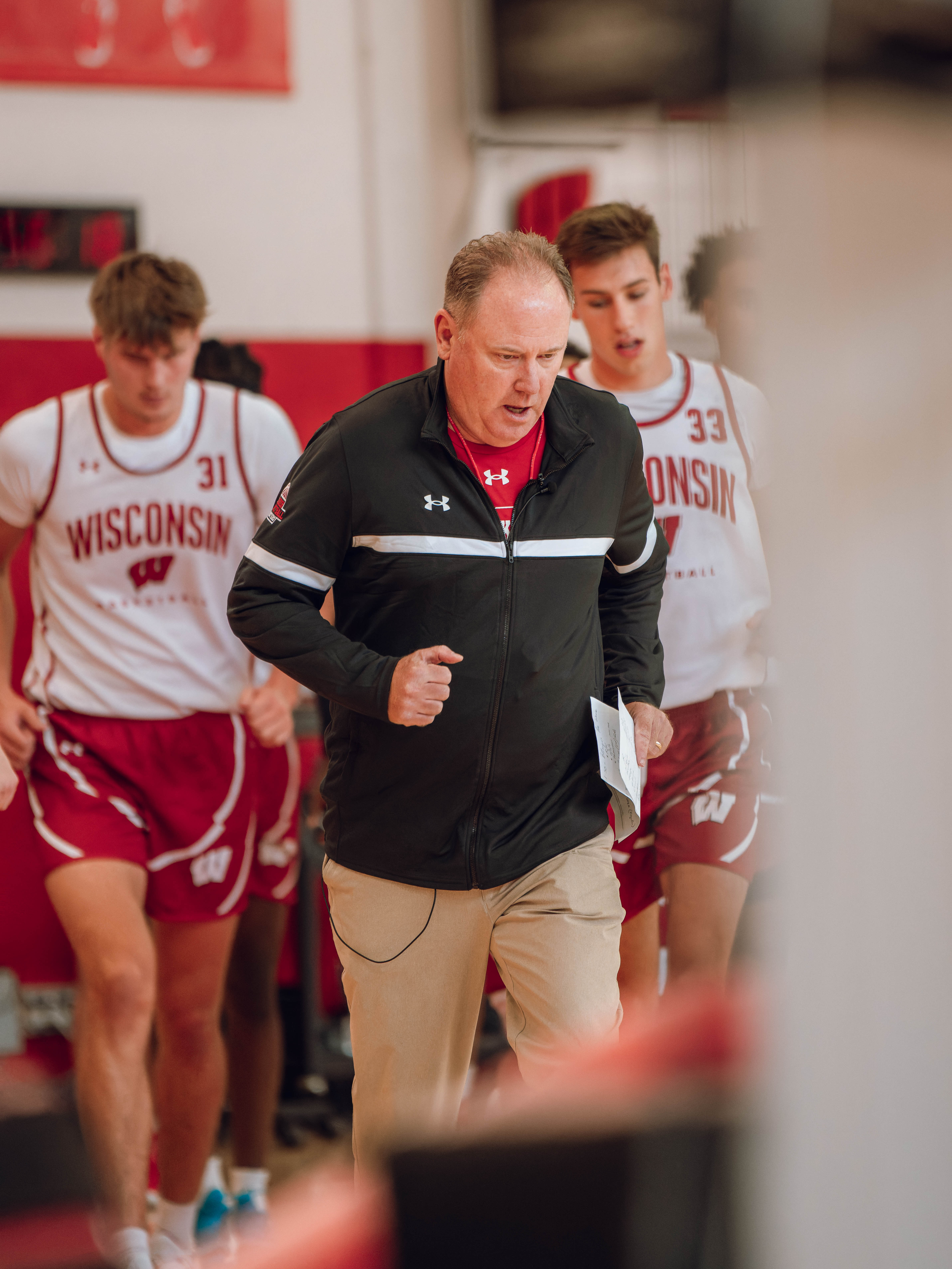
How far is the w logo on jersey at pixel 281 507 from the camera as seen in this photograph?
2197 millimetres

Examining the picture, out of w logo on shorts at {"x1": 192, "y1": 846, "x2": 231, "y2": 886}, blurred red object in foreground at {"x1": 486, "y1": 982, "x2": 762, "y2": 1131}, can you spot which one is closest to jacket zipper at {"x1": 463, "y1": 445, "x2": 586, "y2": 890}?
w logo on shorts at {"x1": 192, "y1": 846, "x2": 231, "y2": 886}

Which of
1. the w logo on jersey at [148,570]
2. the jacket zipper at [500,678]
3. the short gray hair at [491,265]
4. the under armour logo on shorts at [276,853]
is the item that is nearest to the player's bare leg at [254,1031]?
the under armour logo on shorts at [276,853]

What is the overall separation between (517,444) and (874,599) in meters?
1.77

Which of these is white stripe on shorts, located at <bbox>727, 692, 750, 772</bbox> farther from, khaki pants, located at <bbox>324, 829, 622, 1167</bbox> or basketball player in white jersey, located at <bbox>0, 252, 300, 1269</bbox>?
Result: basketball player in white jersey, located at <bbox>0, 252, 300, 1269</bbox>

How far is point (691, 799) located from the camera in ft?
9.21

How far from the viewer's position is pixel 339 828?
2266mm

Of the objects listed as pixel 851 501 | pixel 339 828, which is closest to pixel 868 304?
pixel 851 501

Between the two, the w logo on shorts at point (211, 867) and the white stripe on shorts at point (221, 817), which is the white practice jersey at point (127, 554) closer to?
the white stripe on shorts at point (221, 817)

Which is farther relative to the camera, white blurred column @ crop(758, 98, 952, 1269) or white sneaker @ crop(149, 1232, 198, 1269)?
white sneaker @ crop(149, 1232, 198, 1269)

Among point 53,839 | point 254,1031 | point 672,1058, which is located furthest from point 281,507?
point 672,1058

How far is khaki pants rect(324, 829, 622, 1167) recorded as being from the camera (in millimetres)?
2189

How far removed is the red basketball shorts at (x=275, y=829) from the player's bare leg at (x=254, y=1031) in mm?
68

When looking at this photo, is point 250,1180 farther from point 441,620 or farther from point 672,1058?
point 672,1058

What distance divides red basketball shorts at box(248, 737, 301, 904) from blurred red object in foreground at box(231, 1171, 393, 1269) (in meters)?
2.61
